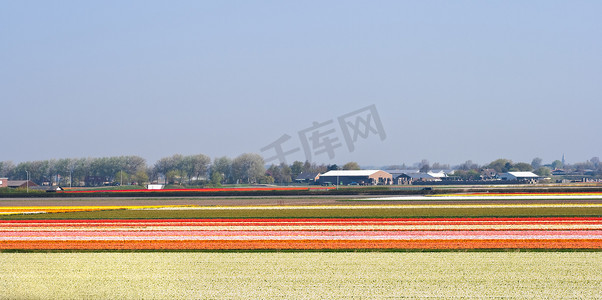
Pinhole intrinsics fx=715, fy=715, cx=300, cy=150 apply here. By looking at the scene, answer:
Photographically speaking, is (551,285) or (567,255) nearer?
(551,285)

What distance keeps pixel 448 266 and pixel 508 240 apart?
23.1ft

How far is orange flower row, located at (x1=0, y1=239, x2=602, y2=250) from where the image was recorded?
2323cm

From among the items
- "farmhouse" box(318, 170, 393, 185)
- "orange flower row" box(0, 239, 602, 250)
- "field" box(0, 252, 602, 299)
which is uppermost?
"farmhouse" box(318, 170, 393, 185)

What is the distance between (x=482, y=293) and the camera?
15.2 metres

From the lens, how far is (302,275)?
58.0ft

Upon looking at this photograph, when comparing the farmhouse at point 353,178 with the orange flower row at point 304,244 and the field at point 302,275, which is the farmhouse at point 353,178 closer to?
the orange flower row at point 304,244

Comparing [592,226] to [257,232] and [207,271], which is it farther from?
[207,271]

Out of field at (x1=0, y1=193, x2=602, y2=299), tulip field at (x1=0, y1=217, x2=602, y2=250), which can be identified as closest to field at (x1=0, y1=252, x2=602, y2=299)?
field at (x1=0, y1=193, x2=602, y2=299)

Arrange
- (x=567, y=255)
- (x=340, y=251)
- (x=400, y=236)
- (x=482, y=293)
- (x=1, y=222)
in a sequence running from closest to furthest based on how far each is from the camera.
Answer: (x=482, y=293) → (x=567, y=255) → (x=340, y=251) → (x=400, y=236) → (x=1, y=222)

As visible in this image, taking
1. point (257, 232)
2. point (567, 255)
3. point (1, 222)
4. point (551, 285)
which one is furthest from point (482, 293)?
point (1, 222)

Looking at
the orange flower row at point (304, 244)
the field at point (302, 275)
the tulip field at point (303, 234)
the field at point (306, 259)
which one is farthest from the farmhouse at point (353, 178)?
the field at point (302, 275)

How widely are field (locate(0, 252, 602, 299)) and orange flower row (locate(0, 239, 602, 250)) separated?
1446 mm

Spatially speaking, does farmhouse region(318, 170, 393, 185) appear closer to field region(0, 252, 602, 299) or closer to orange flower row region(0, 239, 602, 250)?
orange flower row region(0, 239, 602, 250)

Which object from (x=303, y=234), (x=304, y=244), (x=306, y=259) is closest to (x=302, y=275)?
(x=306, y=259)
